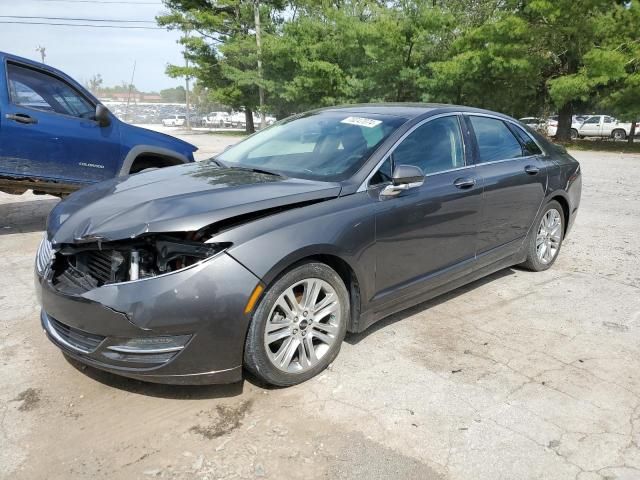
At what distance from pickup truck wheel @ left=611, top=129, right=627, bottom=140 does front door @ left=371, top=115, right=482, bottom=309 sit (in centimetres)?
3287

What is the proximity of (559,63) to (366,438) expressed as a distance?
27.0 m

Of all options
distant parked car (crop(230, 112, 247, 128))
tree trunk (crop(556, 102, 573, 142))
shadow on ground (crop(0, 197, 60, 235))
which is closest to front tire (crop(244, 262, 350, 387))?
shadow on ground (crop(0, 197, 60, 235))

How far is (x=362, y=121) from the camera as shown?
389 centimetres

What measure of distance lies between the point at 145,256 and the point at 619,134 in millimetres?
35533

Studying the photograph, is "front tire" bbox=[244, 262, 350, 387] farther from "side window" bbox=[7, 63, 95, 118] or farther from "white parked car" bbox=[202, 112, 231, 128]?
"white parked car" bbox=[202, 112, 231, 128]

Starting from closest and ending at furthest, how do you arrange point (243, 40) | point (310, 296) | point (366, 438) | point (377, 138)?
point (366, 438) < point (310, 296) < point (377, 138) < point (243, 40)

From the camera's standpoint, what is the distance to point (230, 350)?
2.67 metres

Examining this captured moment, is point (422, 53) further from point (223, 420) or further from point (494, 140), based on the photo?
point (223, 420)

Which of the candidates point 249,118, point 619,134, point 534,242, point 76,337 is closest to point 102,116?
point 76,337

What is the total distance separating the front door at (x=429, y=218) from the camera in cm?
342

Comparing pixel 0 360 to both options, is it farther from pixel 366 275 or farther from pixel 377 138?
pixel 377 138

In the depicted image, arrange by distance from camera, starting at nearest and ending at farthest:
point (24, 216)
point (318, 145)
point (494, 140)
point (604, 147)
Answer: point (318, 145) → point (494, 140) → point (24, 216) → point (604, 147)

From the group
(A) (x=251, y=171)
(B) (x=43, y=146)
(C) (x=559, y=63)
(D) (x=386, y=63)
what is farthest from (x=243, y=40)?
(A) (x=251, y=171)

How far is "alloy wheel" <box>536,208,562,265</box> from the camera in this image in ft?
16.7
